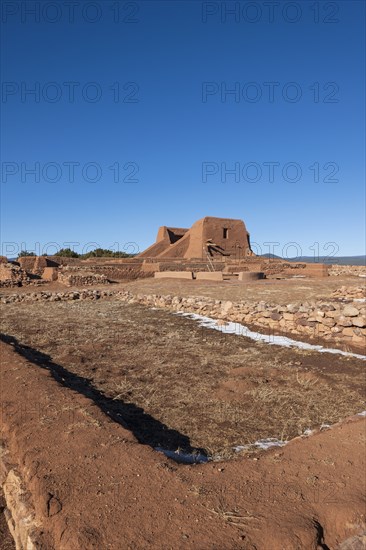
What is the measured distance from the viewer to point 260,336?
9625 millimetres

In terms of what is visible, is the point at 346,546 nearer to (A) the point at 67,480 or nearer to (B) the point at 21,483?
(A) the point at 67,480

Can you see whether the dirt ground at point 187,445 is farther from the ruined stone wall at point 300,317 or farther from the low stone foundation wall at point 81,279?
the low stone foundation wall at point 81,279

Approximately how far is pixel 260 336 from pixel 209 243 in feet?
89.8

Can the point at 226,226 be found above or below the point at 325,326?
above

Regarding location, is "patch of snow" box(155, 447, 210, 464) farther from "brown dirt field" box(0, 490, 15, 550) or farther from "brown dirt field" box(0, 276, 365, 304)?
"brown dirt field" box(0, 276, 365, 304)

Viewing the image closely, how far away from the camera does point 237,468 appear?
319 centimetres

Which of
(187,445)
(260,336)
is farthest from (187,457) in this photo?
(260,336)

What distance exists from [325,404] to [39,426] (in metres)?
3.72

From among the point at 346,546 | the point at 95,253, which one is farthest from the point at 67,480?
the point at 95,253

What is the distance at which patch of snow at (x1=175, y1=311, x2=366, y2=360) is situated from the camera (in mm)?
8219

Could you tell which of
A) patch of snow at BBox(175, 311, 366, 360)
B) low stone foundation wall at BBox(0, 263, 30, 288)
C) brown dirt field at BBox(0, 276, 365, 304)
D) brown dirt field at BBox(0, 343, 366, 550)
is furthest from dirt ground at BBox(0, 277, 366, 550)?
low stone foundation wall at BBox(0, 263, 30, 288)

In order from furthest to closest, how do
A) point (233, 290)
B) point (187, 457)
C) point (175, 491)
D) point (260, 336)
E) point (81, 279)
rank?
point (81, 279) → point (233, 290) → point (260, 336) → point (187, 457) → point (175, 491)

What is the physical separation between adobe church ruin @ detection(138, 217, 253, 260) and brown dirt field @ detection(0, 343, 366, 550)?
103 feet

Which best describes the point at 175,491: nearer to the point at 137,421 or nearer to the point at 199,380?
the point at 137,421
